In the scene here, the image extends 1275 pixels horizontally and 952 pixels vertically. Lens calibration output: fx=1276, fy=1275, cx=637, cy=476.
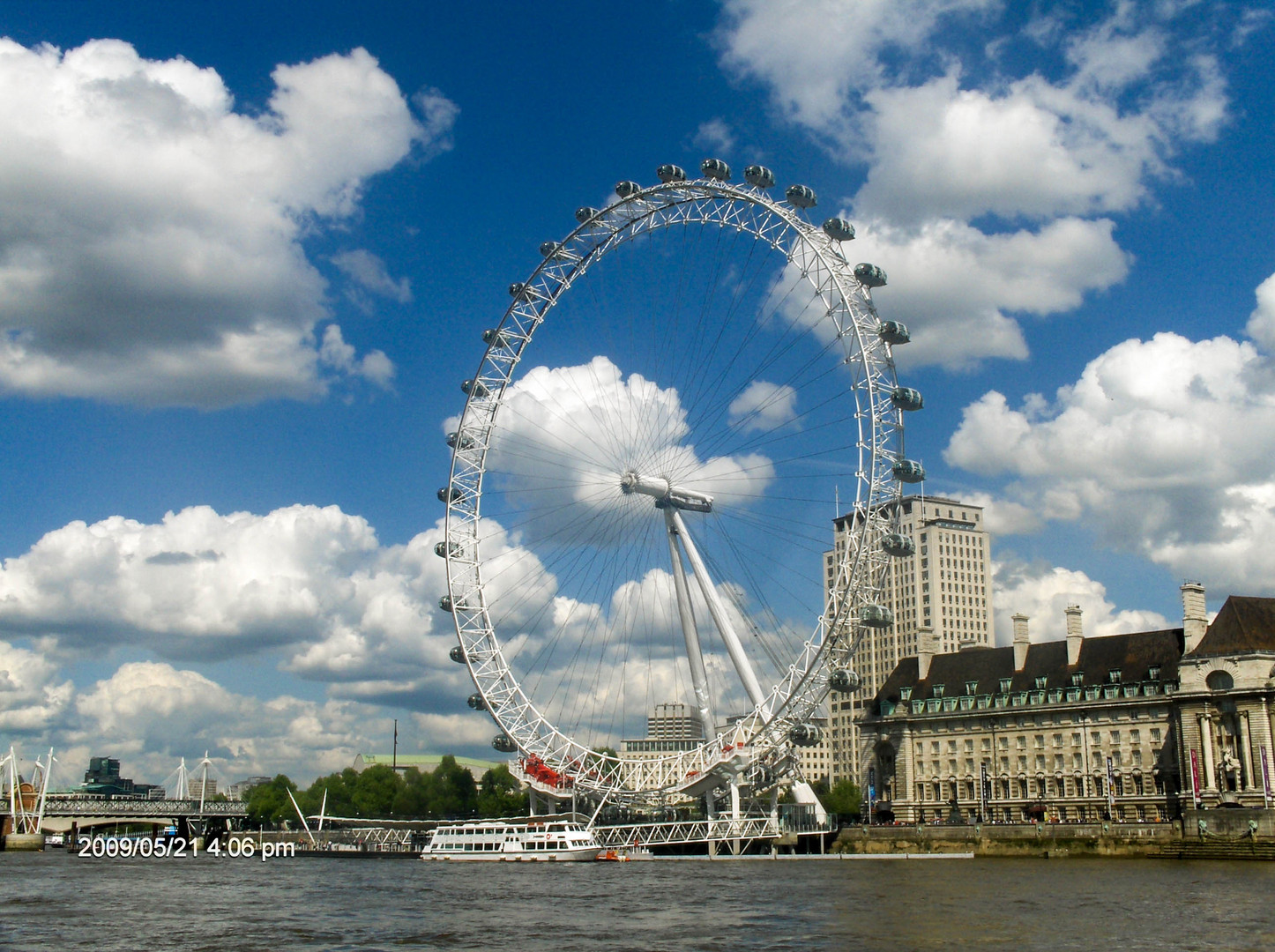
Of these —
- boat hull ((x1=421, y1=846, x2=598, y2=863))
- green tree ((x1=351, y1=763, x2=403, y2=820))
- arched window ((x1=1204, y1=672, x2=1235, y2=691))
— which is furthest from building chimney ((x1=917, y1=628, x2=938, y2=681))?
green tree ((x1=351, y1=763, x2=403, y2=820))

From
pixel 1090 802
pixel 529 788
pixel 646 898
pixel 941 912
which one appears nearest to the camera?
pixel 941 912

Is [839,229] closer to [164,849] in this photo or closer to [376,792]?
[164,849]

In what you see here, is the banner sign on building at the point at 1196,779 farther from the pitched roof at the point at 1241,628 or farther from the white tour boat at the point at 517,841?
the white tour boat at the point at 517,841

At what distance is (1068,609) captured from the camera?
10981 cm

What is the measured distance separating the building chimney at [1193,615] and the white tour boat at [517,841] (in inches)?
1925

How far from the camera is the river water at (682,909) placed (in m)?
40.4

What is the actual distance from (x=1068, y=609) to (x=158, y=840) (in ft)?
328

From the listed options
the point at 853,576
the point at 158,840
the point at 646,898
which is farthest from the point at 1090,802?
the point at 158,840

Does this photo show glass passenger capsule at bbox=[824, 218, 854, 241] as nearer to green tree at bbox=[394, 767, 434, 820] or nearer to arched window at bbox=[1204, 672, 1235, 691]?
arched window at bbox=[1204, 672, 1235, 691]

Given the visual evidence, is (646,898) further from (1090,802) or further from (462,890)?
(1090,802)

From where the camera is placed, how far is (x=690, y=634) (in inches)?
3748

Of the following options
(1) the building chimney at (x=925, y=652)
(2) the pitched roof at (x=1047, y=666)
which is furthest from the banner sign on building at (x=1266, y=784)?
(1) the building chimney at (x=925, y=652)

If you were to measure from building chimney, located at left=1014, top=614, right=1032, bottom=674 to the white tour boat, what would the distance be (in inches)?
1583

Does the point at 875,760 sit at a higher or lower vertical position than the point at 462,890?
higher
